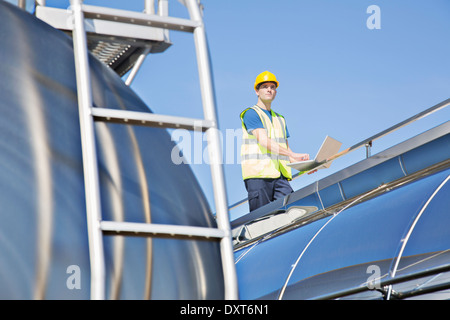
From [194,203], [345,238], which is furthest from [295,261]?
[194,203]

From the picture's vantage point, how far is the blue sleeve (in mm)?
8148

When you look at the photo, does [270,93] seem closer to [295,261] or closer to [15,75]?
[295,261]

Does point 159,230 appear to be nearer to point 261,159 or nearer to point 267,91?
point 261,159

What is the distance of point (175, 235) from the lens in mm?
3170

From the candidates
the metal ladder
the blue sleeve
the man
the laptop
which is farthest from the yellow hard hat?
the metal ladder

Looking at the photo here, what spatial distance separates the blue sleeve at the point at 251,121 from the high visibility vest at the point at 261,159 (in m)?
0.08

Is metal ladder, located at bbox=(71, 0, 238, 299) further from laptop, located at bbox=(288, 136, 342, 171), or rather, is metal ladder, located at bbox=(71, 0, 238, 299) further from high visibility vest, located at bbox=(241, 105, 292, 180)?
high visibility vest, located at bbox=(241, 105, 292, 180)

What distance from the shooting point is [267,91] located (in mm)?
8562

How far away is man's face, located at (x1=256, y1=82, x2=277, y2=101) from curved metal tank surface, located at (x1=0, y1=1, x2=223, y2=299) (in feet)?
16.8

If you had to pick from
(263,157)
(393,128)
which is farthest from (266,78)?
(393,128)

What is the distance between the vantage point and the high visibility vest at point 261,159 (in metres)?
8.19
